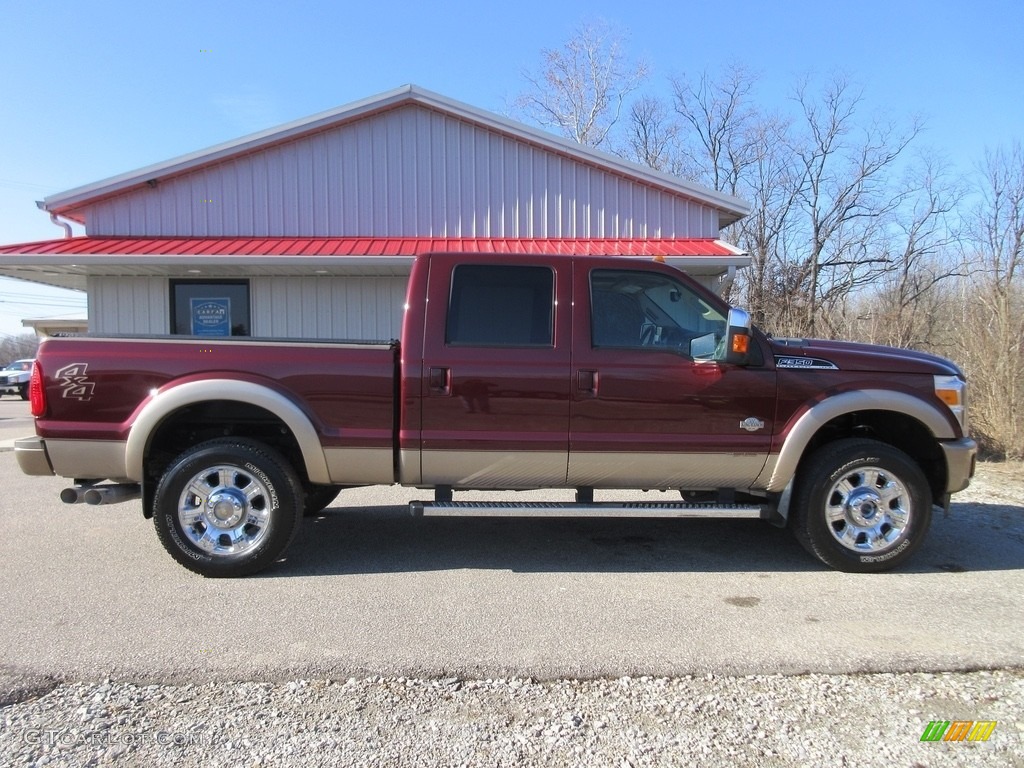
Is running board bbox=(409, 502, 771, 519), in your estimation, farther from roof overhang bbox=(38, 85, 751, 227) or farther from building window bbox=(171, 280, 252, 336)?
building window bbox=(171, 280, 252, 336)

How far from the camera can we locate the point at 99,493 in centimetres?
454

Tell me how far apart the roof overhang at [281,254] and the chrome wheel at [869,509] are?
5592 mm

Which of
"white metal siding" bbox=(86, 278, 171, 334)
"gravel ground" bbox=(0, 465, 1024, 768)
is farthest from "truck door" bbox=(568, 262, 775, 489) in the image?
"white metal siding" bbox=(86, 278, 171, 334)

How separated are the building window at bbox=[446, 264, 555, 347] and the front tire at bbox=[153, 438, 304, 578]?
149 cm

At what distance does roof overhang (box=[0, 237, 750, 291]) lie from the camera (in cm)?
974

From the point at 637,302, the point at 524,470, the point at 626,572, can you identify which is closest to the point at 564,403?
the point at 524,470

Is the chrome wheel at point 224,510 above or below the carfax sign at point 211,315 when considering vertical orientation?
below

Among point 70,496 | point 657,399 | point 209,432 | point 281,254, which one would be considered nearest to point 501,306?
point 657,399

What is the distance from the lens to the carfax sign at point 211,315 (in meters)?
11.0

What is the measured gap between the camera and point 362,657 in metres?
3.39

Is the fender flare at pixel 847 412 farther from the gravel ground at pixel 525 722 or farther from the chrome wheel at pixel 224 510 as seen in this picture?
the chrome wheel at pixel 224 510

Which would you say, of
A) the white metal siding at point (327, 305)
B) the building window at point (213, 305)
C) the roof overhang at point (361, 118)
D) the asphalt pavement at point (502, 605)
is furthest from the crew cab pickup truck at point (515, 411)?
the roof overhang at point (361, 118)

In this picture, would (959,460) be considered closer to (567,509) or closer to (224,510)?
(567,509)

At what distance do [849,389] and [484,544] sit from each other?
2808mm
